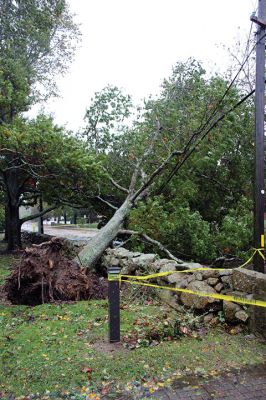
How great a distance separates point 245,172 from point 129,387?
8.31m

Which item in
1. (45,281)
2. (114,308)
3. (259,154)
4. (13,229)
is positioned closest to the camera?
(114,308)

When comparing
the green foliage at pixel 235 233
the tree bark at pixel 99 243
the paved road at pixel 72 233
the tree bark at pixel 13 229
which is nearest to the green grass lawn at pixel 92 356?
the tree bark at pixel 99 243

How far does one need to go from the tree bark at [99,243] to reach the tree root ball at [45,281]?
1.02 metres

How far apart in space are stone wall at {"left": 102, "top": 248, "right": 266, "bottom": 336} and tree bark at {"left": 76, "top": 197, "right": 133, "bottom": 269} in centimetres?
161

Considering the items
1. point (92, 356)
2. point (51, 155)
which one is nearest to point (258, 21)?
point (92, 356)

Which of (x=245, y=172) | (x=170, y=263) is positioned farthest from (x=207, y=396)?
(x=245, y=172)

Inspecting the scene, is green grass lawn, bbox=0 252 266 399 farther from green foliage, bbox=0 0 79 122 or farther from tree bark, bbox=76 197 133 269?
green foliage, bbox=0 0 79 122

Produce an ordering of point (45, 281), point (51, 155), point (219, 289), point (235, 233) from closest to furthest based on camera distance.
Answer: point (219, 289), point (45, 281), point (235, 233), point (51, 155)

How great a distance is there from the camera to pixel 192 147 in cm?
939

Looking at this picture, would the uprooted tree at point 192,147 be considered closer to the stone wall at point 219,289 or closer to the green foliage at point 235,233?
the green foliage at point 235,233

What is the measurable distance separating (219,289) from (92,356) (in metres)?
2.13

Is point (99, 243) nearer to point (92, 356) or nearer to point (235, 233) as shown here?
point (235, 233)

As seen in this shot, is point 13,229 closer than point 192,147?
No

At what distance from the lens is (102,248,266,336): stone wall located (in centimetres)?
432
